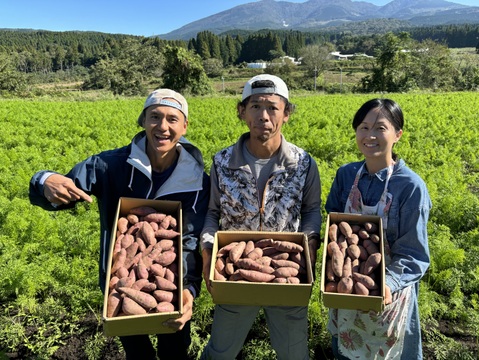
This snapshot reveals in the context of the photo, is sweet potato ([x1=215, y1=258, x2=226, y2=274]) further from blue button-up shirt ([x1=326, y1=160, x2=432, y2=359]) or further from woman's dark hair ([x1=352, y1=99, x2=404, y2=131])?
woman's dark hair ([x1=352, y1=99, x2=404, y2=131])

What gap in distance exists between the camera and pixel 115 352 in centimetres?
358

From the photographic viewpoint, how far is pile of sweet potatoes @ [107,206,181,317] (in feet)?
6.40

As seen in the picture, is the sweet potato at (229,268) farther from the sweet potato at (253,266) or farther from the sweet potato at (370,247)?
the sweet potato at (370,247)

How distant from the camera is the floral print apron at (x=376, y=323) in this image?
2.43 m

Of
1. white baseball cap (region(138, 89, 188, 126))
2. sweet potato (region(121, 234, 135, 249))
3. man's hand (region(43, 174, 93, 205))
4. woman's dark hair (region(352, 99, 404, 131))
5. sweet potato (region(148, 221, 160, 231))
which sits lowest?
sweet potato (region(121, 234, 135, 249))

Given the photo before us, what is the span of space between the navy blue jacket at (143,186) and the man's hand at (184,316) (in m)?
0.18

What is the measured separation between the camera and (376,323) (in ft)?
8.36

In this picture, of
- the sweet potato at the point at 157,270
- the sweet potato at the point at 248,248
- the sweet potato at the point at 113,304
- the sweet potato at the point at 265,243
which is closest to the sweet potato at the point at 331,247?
the sweet potato at the point at 265,243

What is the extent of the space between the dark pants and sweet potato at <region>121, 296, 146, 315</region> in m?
0.96

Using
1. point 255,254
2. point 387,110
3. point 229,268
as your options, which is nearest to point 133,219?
→ point 229,268

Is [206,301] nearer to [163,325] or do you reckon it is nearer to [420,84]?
[163,325]

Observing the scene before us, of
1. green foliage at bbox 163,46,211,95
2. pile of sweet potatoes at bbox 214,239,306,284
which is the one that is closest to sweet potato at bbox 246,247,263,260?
pile of sweet potatoes at bbox 214,239,306,284

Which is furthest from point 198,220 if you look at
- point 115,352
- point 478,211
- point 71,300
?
point 478,211

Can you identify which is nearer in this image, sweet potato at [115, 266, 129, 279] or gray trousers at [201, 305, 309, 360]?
sweet potato at [115, 266, 129, 279]
